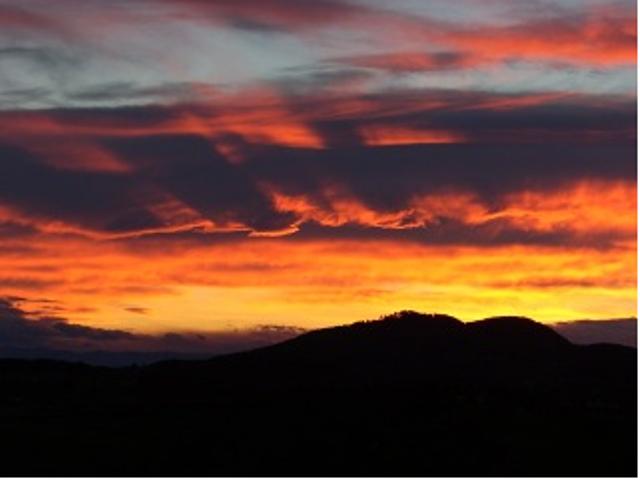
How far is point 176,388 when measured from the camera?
60688mm

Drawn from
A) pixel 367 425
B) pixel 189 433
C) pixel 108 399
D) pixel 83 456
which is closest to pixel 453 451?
pixel 367 425

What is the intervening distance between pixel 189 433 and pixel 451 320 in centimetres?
3283

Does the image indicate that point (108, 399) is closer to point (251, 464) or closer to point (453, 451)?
point (251, 464)

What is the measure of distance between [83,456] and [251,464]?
6.55m

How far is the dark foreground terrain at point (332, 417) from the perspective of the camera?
41969mm

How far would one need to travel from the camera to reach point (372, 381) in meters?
60.2

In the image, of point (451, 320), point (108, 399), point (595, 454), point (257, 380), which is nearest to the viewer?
point (595, 454)

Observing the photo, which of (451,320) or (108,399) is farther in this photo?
(451,320)

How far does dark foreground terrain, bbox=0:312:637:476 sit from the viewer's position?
41969 mm

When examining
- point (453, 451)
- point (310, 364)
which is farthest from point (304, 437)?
point (310, 364)

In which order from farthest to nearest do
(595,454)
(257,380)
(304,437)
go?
(257,380)
(304,437)
(595,454)

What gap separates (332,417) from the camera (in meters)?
46.8

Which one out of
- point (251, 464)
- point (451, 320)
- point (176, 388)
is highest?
point (451, 320)

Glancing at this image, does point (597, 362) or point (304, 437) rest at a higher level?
point (597, 362)
